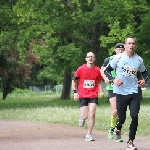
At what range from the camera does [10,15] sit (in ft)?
123

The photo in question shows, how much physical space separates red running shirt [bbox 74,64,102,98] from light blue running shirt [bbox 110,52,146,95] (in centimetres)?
260

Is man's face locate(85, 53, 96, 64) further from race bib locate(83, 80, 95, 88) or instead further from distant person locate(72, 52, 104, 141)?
race bib locate(83, 80, 95, 88)

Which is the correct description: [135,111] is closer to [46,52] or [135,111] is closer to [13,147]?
[13,147]

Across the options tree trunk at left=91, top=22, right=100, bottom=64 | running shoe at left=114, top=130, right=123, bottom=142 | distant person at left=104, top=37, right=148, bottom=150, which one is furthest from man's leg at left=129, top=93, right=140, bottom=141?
tree trunk at left=91, top=22, right=100, bottom=64

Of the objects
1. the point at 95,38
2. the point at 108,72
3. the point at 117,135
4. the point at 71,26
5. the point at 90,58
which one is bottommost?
the point at 117,135

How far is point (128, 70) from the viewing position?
11.3 meters

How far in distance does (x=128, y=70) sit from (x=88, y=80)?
9.26ft

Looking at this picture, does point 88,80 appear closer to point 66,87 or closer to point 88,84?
point 88,84

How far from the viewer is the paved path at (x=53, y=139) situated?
1205 cm

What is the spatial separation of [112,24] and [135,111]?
2470cm

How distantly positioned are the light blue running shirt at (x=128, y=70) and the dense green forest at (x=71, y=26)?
76.7ft

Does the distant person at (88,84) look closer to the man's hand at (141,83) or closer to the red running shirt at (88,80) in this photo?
the red running shirt at (88,80)

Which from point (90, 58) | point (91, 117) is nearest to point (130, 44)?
point (90, 58)

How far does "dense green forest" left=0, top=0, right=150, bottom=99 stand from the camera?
35562 mm
